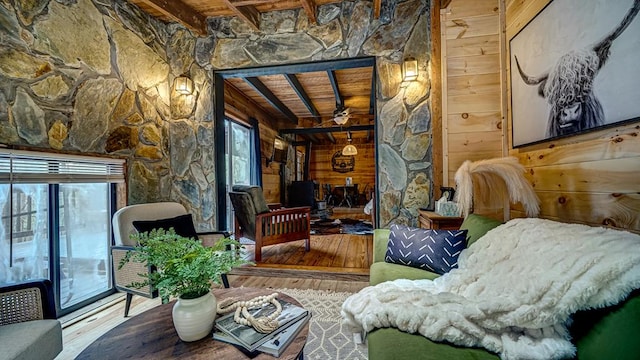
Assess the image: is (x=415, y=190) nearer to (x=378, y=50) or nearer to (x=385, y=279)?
(x=385, y=279)

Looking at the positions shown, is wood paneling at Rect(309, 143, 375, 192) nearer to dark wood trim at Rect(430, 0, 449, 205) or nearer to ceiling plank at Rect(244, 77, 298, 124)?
ceiling plank at Rect(244, 77, 298, 124)

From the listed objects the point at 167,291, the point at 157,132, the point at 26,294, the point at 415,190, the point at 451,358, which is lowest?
the point at 451,358

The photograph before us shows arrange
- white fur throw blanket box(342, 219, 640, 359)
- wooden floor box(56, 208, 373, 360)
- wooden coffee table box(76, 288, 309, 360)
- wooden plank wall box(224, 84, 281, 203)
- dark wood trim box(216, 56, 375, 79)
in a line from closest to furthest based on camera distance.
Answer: white fur throw blanket box(342, 219, 640, 359) < wooden coffee table box(76, 288, 309, 360) < wooden floor box(56, 208, 373, 360) < dark wood trim box(216, 56, 375, 79) < wooden plank wall box(224, 84, 281, 203)

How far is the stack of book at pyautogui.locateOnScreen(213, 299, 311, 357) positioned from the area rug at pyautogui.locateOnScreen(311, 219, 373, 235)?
3425 millimetres

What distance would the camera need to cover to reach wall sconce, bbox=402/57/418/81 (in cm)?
258

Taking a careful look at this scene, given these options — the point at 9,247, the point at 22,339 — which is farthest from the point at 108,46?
the point at 22,339

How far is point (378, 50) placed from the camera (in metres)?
2.74

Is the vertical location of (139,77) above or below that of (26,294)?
above

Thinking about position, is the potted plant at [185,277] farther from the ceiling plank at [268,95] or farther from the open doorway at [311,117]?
the ceiling plank at [268,95]

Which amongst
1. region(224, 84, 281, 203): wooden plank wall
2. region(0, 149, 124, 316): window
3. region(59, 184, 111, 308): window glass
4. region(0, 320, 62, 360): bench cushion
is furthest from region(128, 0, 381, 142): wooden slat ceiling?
region(0, 320, 62, 360): bench cushion

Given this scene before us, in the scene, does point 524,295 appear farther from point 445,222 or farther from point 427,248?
point 445,222

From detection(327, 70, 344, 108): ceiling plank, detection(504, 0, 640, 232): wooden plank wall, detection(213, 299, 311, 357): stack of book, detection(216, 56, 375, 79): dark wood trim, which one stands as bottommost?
detection(213, 299, 311, 357): stack of book

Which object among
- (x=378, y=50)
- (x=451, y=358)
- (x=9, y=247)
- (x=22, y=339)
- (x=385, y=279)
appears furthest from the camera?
(x=378, y=50)

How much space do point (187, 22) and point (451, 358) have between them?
365 cm
